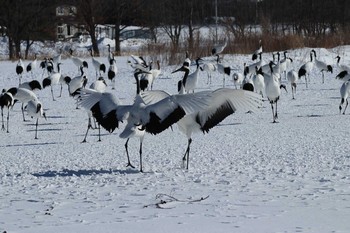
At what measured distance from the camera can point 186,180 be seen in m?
6.96

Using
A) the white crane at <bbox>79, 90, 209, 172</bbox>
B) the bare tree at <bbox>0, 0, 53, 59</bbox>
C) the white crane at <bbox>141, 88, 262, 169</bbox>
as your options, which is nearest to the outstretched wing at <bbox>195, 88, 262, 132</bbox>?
the white crane at <bbox>141, 88, 262, 169</bbox>

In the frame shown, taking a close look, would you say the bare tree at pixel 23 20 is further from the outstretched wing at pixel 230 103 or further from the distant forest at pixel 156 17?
the outstretched wing at pixel 230 103

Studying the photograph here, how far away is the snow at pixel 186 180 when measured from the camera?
5113 mm

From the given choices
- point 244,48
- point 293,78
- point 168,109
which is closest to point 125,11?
point 244,48

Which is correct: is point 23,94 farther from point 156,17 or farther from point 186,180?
point 156,17

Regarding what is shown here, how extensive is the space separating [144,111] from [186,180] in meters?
0.90

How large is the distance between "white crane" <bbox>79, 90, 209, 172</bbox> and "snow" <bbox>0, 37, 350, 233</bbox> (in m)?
0.56

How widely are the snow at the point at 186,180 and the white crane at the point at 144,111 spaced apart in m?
0.56

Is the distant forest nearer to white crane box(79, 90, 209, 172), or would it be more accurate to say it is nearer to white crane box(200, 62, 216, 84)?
white crane box(200, 62, 216, 84)

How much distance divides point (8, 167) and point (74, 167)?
1024mm

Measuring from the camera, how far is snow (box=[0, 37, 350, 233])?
16.8 feet

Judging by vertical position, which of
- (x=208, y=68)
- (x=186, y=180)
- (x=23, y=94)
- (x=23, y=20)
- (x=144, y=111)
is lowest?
(x=186, y=180)

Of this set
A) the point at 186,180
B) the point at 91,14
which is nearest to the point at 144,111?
the point at 186,180

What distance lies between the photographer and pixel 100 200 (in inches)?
237
